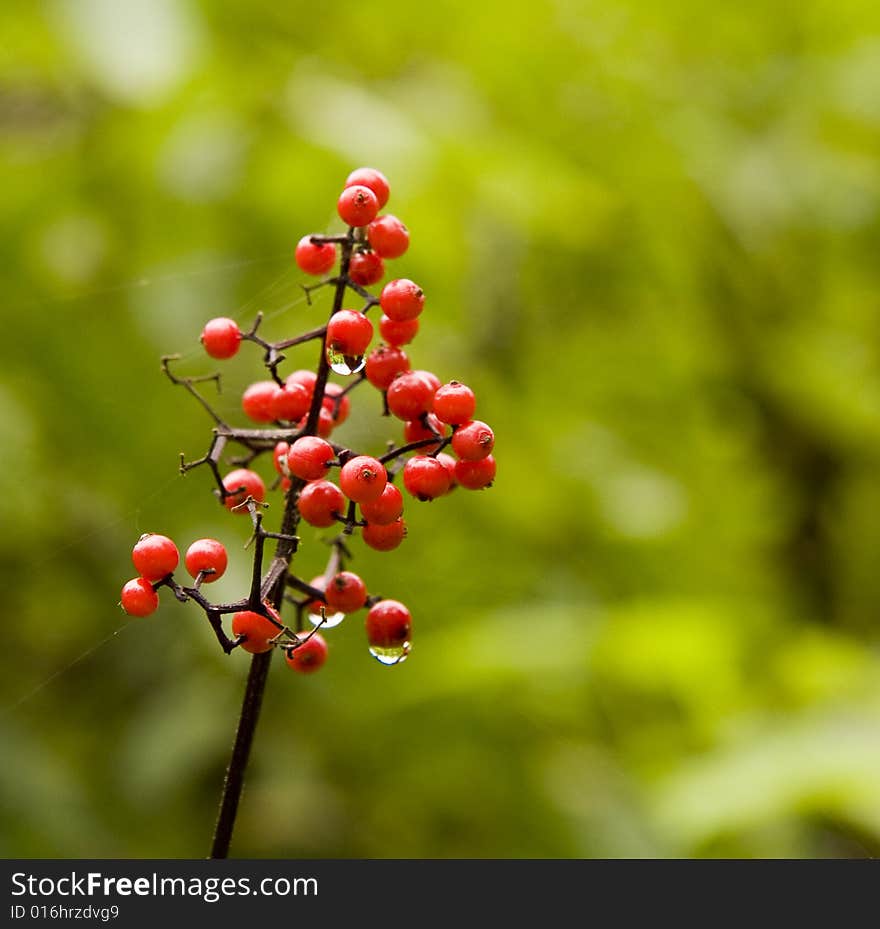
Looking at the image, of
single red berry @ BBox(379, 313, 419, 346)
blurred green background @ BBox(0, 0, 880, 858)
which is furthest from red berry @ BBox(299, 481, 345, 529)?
blurred green background @ BBox(0, 0, 880, 858)

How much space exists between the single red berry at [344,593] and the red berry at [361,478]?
17 centimetres

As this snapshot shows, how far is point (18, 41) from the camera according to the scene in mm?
3025

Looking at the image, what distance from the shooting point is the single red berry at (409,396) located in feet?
3.87

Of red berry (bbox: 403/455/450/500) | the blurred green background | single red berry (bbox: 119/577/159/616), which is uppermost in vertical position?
the blurred green background

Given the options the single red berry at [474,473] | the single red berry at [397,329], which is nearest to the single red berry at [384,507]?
the single red berry at [474,473]

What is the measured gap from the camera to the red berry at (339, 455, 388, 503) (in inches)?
41.4

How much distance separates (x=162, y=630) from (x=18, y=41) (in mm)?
2104

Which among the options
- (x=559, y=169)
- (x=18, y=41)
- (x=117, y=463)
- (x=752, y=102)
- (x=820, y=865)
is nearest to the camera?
(x=820, y=865)

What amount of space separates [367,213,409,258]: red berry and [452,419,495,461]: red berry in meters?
0.25

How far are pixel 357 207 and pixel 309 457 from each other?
321mm

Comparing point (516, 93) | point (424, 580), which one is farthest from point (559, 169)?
point (424, 580)

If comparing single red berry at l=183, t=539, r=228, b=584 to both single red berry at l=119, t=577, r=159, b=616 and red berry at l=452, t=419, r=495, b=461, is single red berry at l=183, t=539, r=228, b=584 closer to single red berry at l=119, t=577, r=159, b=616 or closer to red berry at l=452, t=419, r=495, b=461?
single red berry at l=119, t=577, r=159, b=616

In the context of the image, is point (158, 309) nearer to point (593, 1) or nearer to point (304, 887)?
point (304, 887)

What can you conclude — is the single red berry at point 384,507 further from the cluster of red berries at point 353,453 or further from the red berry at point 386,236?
the red berry at point 386,236
